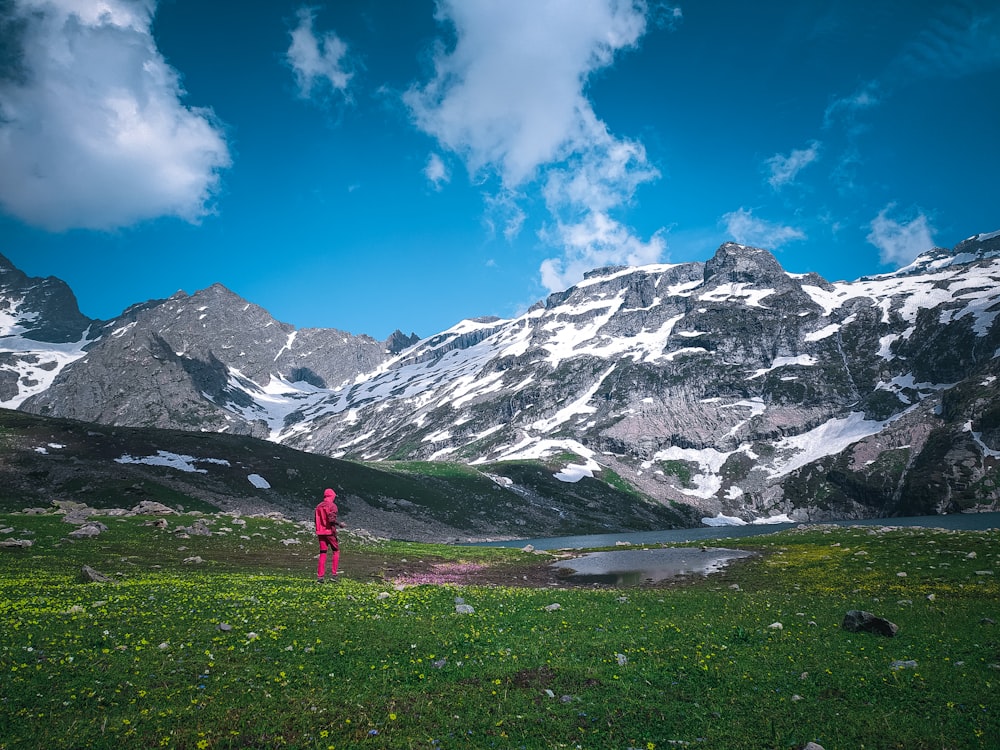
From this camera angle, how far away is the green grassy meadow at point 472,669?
1020 cm

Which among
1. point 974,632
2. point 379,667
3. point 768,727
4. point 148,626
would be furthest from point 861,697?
point 148,626

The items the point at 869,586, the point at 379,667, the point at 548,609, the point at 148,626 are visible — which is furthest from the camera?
the point at 869,586

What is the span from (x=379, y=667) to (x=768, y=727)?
9.24 m

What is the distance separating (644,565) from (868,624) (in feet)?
122

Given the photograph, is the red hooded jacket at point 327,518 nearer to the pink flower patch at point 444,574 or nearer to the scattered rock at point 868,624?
the pink flower patch at point 444,574

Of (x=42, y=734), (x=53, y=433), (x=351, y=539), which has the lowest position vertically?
(x=351, y=539)

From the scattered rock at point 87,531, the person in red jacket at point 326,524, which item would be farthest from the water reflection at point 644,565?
the scattered rock at point 87,531

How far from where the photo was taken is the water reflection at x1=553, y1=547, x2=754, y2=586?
4377 centimetres

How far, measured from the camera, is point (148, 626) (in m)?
15.4

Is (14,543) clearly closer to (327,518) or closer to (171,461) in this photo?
(327,518)

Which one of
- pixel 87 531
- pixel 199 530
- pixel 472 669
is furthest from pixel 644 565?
pixel 87 531

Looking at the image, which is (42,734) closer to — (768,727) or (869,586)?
(768,727)

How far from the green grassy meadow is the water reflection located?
1857 centimetres

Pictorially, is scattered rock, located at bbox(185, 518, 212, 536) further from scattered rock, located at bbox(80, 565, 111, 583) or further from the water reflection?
the water reflection
